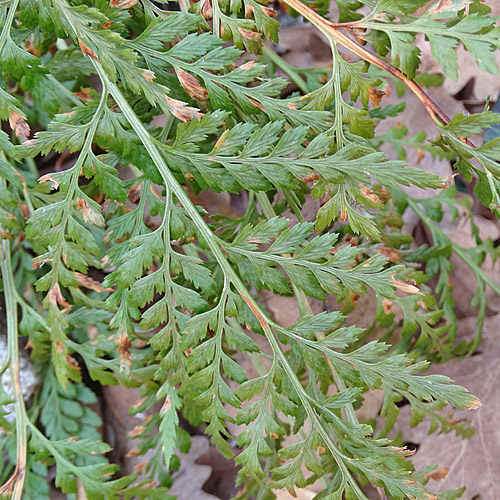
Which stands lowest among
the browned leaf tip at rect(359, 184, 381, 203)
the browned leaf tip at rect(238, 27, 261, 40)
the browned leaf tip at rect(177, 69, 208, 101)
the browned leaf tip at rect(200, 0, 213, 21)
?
the browned leaf tip at rect(359, 184, 381, 203)

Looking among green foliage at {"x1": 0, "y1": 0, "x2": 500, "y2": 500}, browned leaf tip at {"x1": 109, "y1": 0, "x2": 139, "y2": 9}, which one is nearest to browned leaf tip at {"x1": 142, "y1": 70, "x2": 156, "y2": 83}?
green foliage at {"x1": 0, "y1": 0, "x2": 500, "y2": 500}

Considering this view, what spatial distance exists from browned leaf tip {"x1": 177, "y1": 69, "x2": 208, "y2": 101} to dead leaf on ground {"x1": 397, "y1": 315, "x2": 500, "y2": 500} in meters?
1.11

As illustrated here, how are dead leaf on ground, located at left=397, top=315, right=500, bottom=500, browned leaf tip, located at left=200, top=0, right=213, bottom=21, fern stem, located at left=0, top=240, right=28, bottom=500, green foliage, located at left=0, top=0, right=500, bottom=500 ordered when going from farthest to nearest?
1. dead leaf on ground, located at left=397, top=315, right=500, bottom=500
2. fern stem, located at left=0, top=240, right=28, bottom=500
3. browned leaf tip, located at left=200, top=0, right=213, bottom=21
4. green foliage, located at left=0, top=0, right=500, bottom=500

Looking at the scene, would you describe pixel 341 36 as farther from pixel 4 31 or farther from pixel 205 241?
pixel 4 31

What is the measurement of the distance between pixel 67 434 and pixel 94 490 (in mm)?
284

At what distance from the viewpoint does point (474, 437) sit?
1475 millimetres

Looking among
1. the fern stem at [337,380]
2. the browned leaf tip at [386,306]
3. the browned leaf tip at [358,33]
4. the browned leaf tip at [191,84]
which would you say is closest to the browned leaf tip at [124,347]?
the fern stem at [337,380]

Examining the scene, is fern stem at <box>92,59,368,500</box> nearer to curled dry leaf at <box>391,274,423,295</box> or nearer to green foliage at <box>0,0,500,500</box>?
green foliage at <box>0,0,500,500</box>

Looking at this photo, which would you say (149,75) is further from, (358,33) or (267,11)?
(358,33)

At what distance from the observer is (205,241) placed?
893 millimetres

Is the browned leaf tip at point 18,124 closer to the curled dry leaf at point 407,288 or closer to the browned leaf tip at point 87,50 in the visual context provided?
the browned leaf tip at point 87,50

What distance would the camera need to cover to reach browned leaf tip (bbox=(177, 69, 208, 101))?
88cm

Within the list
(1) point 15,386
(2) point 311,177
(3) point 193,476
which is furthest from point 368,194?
(3) point 193,476

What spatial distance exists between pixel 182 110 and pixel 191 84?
0.06m
